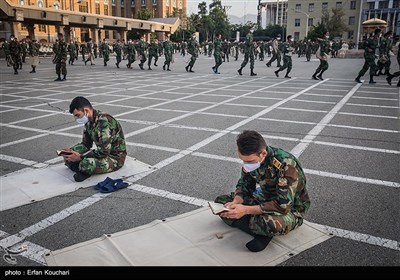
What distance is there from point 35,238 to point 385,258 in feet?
10.4

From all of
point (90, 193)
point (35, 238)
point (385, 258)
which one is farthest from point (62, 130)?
point (385, 258)

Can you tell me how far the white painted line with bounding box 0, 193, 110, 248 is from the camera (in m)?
3.38

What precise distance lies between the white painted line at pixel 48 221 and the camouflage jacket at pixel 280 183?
6.41 feet

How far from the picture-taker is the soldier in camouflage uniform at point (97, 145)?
15.1 ft

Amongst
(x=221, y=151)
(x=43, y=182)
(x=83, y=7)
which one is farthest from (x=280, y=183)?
(x=83, y=7)

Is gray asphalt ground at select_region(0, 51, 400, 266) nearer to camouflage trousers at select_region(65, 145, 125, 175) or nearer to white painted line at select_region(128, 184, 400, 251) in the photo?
white painted line at select_region(128, 184, 400, 251)

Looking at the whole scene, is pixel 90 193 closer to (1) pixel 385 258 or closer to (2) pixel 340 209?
(2) pixel 340 209

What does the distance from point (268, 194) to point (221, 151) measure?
280 cm

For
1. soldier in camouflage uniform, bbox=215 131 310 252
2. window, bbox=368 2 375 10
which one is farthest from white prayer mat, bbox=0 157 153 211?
window, bbox=368 2 375 10

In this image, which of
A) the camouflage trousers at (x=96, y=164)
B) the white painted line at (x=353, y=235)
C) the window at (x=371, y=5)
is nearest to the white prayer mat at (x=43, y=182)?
the camouflage trousers at (x=96, y=164)

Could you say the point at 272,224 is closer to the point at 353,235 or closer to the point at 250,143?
the point at 250,143

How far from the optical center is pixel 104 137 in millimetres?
4707

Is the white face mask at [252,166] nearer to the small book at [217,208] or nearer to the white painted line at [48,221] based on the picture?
the small book at [217,208]
